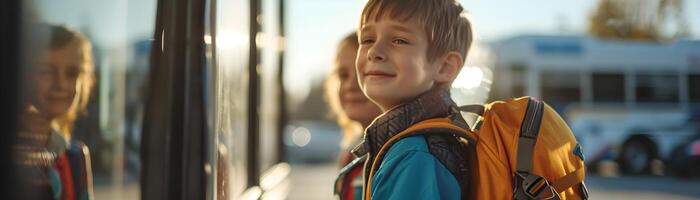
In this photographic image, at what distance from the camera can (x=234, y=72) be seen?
280cm

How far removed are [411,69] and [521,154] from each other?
23 cm

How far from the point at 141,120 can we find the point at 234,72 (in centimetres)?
130

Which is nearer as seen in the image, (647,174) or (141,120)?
(141,120)

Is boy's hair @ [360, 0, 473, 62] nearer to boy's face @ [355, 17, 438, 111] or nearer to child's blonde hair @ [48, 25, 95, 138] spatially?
boy's face @ [355, 17, 438, 111]

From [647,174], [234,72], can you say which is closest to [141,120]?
[234,72]

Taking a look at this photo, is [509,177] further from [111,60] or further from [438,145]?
[111,60]

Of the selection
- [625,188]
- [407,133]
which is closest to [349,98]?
[407,133]

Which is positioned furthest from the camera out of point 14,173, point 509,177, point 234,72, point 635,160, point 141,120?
point 635,160

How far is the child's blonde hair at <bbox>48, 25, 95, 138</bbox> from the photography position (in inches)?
45.2

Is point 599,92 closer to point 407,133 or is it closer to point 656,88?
point 656,88

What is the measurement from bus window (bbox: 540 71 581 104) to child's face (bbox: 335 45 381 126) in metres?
11.4

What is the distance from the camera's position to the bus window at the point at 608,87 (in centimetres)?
1348

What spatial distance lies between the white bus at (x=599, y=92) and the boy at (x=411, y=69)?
11.4 m

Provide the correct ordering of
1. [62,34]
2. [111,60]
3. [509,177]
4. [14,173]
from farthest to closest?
[111,60], [509,177], [62,34], [14,173]
